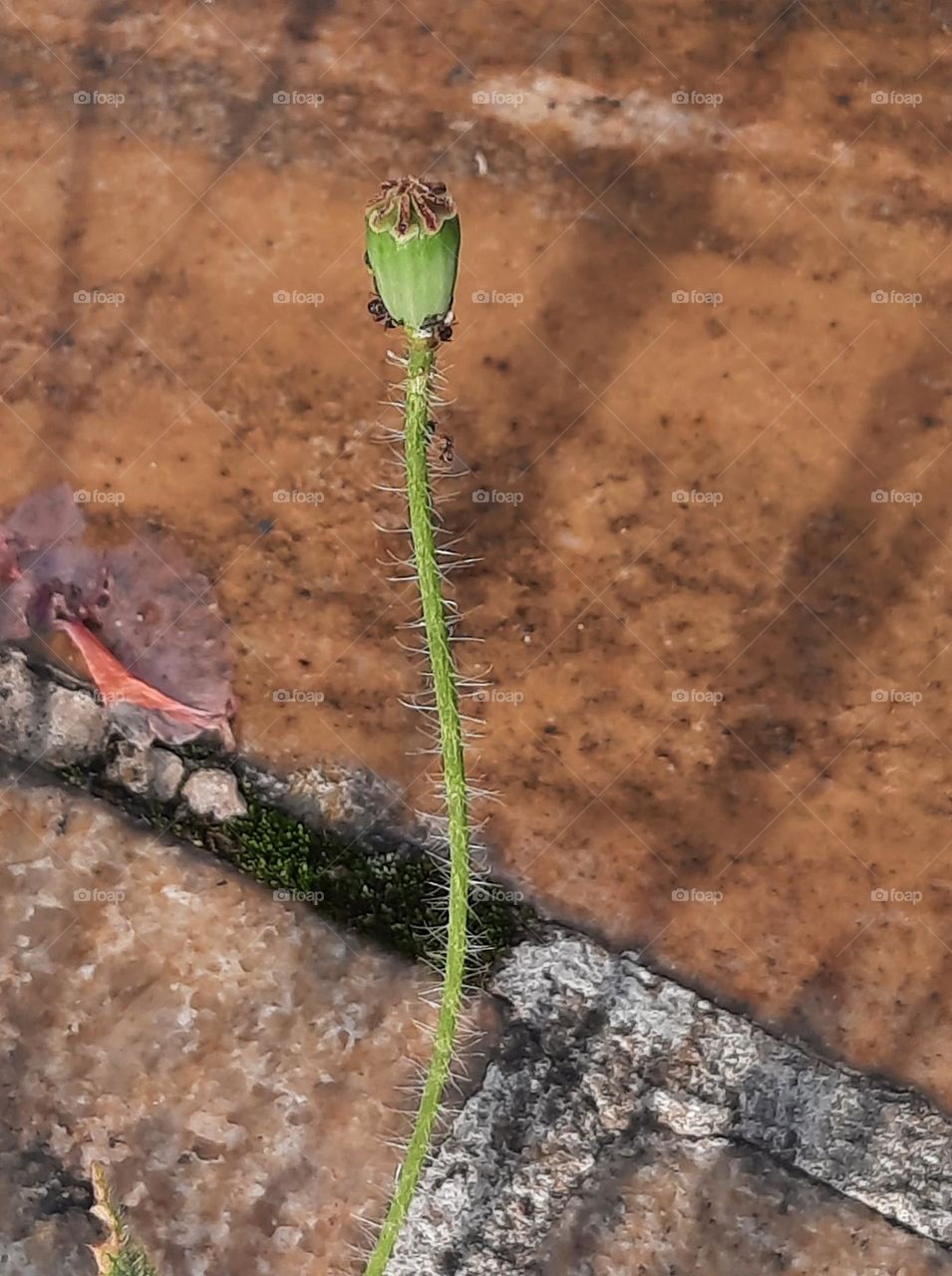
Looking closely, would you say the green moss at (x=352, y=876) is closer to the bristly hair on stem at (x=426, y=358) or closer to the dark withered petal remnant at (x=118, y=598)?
the dark withered petal remnant at (x=118, y=598)

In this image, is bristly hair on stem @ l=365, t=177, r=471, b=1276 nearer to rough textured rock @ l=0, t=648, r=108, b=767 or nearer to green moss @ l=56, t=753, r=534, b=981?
green moss @ l=56, t=753, r=534, b=981

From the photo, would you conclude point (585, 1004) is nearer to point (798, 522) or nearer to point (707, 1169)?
point (707, 1169)

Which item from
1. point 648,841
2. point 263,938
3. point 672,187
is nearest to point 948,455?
point 672,187

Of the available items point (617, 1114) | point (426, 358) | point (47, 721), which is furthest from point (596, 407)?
point (617, 1114)

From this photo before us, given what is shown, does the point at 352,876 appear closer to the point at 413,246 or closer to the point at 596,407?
the point at 596,407

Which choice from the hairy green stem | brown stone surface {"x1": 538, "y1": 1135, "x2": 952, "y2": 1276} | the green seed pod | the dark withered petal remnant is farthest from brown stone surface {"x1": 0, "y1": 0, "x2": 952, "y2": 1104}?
the green seed pod

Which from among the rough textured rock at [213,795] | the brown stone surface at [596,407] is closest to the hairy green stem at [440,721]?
the brown stone surface at [596,407]

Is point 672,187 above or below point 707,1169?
above
